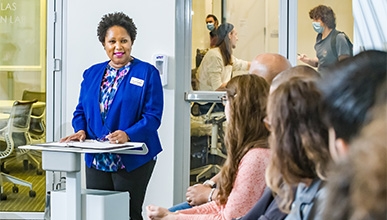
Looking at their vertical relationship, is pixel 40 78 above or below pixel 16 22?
below

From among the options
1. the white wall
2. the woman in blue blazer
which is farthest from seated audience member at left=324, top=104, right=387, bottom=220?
the white wall

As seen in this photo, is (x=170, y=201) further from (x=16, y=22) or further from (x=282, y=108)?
(x=282, y=108)

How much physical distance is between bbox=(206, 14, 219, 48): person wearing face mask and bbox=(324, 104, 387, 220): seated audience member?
3.76 metres

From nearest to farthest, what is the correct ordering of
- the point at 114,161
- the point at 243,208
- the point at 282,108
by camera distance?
1. the point at 282,108
2. the point at 243,208
3. the point at 114,161

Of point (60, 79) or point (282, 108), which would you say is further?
point (60, 79)

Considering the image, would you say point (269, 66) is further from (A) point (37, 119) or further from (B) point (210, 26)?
(A) point (37, 119)

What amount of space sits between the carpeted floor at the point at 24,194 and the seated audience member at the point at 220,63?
5.17 ft

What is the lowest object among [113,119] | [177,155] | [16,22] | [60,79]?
[177,155]

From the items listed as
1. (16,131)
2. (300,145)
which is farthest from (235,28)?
(300,145)

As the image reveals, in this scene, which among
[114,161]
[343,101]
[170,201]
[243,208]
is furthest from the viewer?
[170,201]

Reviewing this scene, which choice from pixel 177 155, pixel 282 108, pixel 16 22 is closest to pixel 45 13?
pixel 16 22

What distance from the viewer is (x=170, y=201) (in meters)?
4.22

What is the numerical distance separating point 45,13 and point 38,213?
1.66 metres

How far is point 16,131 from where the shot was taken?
4520mm
